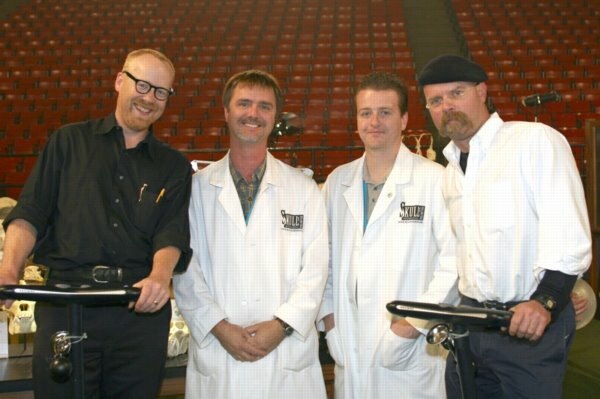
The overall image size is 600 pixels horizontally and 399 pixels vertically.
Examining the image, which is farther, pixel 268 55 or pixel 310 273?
pixel 268 55

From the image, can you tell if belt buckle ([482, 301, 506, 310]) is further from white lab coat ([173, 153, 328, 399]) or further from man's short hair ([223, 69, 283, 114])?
man's short hair ([223, 69, 283, 114])

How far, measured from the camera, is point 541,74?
10438 mm

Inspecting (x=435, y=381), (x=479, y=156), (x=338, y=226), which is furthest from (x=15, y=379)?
(x=479, y=156)

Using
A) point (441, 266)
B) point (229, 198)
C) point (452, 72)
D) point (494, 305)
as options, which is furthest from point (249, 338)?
point (452, 72)

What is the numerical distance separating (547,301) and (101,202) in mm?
1394

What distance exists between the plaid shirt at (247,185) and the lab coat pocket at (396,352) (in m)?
0.70

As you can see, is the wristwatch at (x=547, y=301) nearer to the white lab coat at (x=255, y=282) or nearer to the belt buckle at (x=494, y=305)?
the belt buckle at (x=494, y=305)

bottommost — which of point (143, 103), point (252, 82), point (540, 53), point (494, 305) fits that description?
point (494, 305)

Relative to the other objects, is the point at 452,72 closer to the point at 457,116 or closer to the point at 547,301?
the point at 457,116

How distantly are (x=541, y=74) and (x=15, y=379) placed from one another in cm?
931

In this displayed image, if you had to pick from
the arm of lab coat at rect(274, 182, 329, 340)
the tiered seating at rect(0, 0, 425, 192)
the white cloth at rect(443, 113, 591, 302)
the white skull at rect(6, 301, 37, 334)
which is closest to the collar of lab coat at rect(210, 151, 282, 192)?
the arm of lab coat at rect(274, 182, 329, 340)

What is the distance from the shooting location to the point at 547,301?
1.77 meters

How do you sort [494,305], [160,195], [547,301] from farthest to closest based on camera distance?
[160,195], [494,305], [547,301]

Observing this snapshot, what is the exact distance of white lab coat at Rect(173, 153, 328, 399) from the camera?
236 cm
